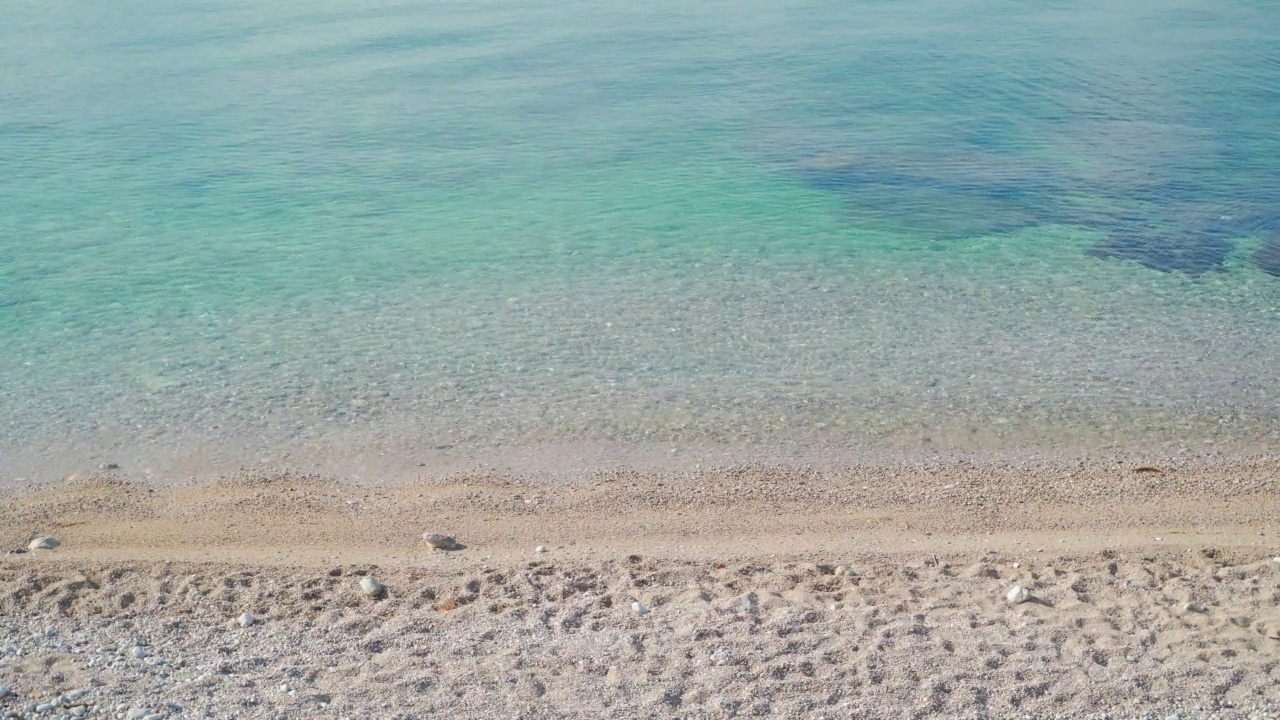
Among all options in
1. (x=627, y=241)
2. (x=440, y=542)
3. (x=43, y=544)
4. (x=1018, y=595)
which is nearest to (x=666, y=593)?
(x=440, y=542)

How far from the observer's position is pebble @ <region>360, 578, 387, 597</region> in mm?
7055

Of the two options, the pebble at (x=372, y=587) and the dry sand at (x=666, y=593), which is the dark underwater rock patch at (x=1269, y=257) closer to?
the dry sand at (x=666, y=593)

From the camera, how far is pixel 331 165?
1739 cm

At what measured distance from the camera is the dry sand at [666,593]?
5.86m

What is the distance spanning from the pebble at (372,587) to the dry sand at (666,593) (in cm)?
6

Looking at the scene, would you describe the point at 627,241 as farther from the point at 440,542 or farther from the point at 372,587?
the point at 372,587

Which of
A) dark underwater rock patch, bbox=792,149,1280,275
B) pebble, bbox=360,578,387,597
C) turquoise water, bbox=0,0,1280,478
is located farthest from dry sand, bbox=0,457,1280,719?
dark underwater rock patch, bbox=792,149,1280,275

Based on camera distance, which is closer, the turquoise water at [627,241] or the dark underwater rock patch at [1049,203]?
the turquoise water at [627,241]

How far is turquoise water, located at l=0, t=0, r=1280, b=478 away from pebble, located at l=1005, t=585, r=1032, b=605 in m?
2.67

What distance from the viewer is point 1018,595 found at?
687cm

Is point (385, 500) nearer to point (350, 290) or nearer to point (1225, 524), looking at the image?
point (350, 290)

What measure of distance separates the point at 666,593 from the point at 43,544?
4267mm

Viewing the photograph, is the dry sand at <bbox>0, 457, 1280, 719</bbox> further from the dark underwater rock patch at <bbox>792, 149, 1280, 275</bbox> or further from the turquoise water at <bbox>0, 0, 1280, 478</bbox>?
the dark underwater rock patch at <bbox>792, 149, 1280, 275</bbox>

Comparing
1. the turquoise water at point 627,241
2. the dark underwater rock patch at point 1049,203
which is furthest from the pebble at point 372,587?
the dark underwater rock patch at point 1049,203
